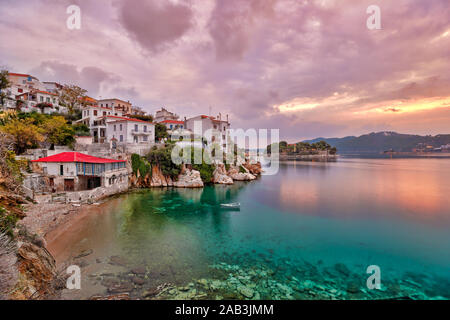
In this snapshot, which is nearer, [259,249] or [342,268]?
[342,268]

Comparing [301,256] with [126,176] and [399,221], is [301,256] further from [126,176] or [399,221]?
[126,176]

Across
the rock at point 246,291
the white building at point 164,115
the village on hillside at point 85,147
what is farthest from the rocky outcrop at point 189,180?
the white building at point 164,115

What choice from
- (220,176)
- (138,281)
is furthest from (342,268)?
(220,176)

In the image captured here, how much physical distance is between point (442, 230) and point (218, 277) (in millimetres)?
21287

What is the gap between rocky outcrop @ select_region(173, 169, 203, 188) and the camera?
31594 mm

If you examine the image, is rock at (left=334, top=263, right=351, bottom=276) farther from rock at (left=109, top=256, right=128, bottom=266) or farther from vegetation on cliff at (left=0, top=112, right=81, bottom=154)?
vegetation on cliff at (left=0, top=112, right=81, bottom=154)

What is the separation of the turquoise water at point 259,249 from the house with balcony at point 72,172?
3730mm

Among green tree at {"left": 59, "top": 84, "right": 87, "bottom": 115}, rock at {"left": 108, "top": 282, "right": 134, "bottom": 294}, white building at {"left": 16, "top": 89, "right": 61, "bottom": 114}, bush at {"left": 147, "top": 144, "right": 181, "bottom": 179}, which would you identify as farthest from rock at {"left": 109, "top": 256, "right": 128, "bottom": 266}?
green tree at {"left": 59, "top": 84, "right": 87, "bottom": 115}

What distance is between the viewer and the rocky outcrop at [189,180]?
104ft

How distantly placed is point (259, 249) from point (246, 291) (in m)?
4.44

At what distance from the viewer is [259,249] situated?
1249 centimetres

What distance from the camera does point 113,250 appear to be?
11.0 m

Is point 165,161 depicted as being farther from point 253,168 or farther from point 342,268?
point 342,268
